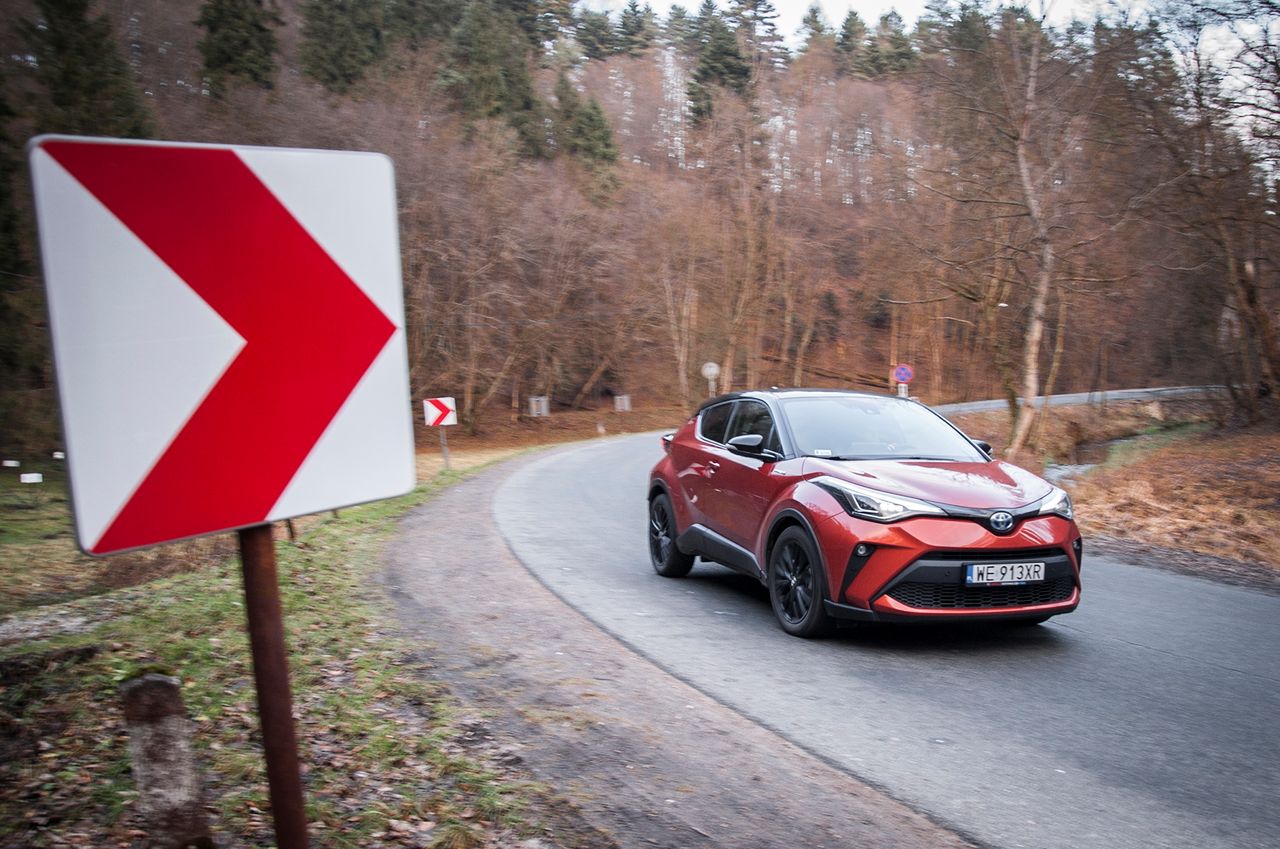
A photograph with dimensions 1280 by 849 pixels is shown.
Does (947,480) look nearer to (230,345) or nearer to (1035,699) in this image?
(1035,699)

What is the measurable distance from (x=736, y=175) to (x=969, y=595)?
4516cm

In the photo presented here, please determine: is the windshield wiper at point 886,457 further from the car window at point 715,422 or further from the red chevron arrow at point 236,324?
the red chevron arrow at point 236,324

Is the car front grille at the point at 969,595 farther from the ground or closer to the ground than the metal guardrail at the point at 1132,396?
farther from the ground

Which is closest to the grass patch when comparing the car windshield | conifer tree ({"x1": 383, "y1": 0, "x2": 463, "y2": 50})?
the car windshield

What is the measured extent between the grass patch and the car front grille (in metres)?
2.94

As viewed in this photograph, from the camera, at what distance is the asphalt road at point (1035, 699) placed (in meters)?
3.99

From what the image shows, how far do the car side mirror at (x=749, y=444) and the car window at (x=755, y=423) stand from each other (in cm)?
8

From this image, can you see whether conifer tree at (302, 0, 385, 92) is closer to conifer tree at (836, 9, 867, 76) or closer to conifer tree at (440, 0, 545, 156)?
conifer tree at (440, 0, 545, 156)

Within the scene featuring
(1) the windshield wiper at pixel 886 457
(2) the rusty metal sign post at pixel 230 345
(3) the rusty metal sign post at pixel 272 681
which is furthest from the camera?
(1) the windshield wiper at pixel 886 457

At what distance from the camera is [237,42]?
33.8m

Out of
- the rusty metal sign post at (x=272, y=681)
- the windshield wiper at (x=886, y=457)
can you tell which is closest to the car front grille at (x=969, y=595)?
the windshield wiper at (x=886, y=457)

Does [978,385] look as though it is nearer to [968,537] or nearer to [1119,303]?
[1119,303]

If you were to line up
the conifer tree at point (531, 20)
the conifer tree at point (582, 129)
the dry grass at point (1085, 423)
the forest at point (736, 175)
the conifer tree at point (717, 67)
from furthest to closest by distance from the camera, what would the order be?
the conifer tree at point (531, 20) → the conifer tree at point (717, 67) → the conifer tree at point (582, 129) → the dry grass at point (1085, 423) → the forest at point (736, 175)

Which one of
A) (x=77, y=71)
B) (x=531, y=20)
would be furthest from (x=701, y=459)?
(x=531, y=20)
